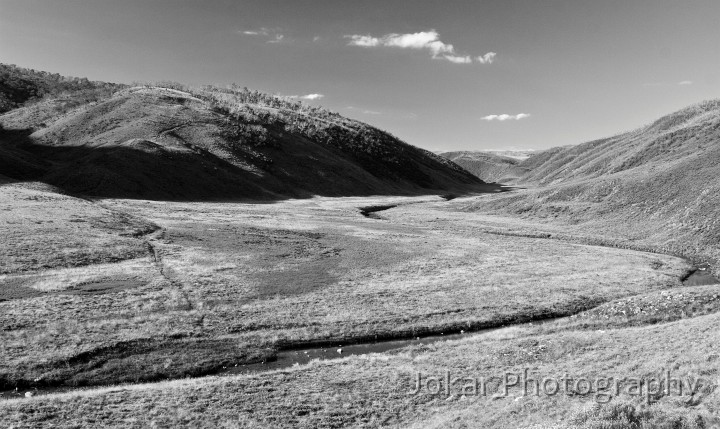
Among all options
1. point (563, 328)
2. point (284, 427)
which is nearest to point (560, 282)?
point (563, 328)

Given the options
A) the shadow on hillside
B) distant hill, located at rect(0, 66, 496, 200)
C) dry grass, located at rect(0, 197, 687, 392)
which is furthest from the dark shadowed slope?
distant hill, located at rect(0, 66, 496, 200)

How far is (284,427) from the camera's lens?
17.5 metres

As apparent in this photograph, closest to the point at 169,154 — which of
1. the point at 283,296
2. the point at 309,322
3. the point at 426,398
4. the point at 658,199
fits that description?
the point at 283,296

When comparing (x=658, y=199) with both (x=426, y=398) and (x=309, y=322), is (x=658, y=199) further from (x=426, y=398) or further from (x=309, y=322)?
(x=426, y=398)

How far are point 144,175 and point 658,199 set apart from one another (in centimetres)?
11570

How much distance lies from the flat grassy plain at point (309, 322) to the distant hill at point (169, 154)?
203 ft

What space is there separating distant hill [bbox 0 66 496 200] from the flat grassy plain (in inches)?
2434

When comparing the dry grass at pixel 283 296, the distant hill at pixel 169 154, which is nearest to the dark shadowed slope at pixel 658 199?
the dry grass at pixel 283 296

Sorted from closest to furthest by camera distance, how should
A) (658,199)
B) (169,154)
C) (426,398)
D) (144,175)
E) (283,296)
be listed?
(426,398), (283,296), (658,199), (144,175), (169,154)

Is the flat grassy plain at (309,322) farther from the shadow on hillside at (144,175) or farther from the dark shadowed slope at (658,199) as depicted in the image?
the shadow on hillside at (144,175)

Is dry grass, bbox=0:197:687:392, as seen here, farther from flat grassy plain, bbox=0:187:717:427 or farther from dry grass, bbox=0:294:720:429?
dry grass, bbox=0:294:720:429

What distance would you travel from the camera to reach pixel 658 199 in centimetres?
7412

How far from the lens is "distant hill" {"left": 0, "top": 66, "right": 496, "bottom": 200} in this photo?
112 m

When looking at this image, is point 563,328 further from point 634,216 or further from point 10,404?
point 634,216
